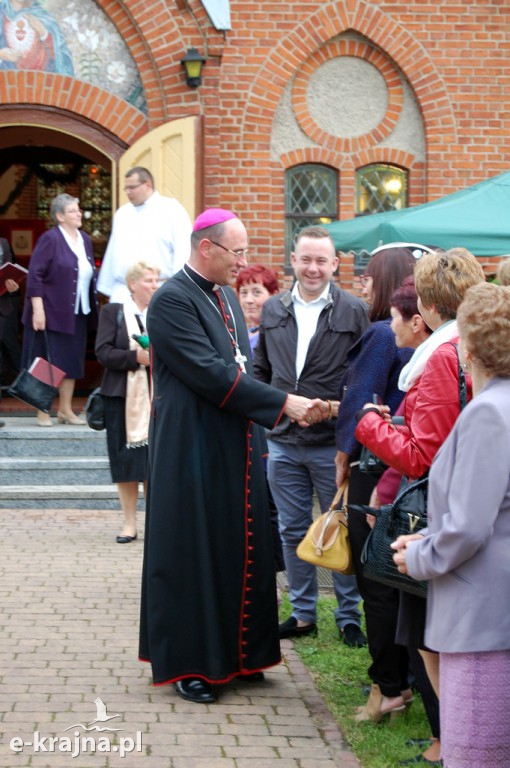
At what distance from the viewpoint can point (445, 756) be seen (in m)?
3.42

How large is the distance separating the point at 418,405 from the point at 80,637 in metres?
2.81

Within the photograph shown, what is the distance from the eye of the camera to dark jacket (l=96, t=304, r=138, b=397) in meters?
8.30

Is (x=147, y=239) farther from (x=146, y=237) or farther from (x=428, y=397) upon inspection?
(x=428, y=397)

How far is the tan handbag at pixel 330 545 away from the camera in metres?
5.17

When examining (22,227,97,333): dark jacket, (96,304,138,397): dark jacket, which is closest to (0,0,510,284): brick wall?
(22,227,97,333): dark jacket

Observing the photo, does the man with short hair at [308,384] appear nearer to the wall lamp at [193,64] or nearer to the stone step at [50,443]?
the stone step at [50,443]

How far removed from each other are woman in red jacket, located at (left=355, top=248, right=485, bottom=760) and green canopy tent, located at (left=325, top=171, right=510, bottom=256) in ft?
15.3

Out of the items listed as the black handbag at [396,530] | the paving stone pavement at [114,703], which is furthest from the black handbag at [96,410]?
the black handbag at [396,530]

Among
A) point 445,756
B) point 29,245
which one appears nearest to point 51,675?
point 445,756

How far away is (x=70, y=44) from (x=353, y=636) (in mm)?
7971

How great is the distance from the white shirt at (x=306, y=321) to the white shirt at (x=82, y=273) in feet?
16.1

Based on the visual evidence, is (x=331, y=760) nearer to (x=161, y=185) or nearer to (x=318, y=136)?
(x=161, y=185)

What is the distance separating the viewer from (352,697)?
535cm

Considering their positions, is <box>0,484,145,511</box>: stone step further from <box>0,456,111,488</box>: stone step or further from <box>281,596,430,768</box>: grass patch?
<box>281,596,430,768</box>: grass patch
